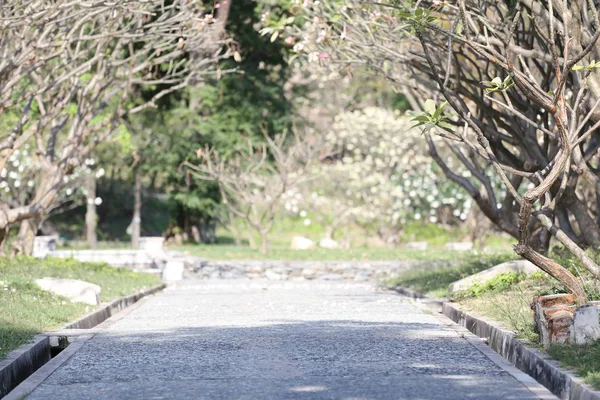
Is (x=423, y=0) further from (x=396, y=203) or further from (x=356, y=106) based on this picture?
(x=356, y=106)

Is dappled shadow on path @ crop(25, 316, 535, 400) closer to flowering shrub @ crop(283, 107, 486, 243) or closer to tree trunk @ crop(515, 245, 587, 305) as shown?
tree trunk @ crop(515, 245, 587, 305)

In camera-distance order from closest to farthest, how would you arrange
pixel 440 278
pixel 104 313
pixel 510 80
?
pixel 510 80
pixel 104 313
pixel 440 278

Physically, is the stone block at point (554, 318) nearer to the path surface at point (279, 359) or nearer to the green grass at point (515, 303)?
the green grass at point (515, 303)

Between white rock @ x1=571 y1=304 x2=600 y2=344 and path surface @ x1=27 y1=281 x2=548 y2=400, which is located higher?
white rock @ x1=571 y1=304 x2=600 y2=344

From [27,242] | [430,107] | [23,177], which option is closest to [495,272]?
[430,107]

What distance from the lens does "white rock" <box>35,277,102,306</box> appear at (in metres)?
17.3

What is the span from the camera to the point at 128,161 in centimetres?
5053

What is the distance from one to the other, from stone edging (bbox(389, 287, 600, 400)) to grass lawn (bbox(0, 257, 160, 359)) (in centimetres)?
461

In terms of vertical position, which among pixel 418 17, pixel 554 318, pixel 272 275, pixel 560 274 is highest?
pixel 418 17

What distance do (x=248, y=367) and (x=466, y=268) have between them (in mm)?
13253

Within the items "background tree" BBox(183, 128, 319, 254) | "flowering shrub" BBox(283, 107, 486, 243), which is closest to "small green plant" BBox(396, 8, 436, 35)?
"background tree" BBox(183, 128, 319, 254)

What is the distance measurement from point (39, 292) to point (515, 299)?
6.62 m

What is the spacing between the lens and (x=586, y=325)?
10.2m

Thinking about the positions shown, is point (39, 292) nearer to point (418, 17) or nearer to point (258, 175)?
point (418, 17)
